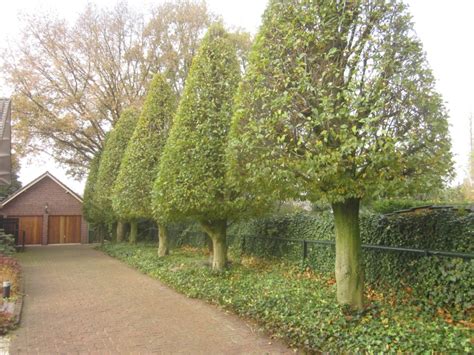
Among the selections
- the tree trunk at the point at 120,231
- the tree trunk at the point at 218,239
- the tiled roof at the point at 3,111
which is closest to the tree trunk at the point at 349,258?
the tree trunk at the point at 218,239

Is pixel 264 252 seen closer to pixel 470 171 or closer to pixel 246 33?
pixel 246 33

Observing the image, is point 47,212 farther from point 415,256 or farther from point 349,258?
point 415,256

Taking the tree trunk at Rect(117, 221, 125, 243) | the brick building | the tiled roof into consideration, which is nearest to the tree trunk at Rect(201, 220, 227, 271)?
the tiled roof

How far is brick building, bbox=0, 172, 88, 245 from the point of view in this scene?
1046 inches

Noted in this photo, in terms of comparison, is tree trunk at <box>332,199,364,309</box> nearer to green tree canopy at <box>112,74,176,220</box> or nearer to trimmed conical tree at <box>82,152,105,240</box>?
green tree canopy at <box>112,74,176,220</box>

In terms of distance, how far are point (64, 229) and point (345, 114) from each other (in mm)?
27259

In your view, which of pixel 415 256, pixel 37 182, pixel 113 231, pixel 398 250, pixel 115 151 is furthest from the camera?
pixel 37 182

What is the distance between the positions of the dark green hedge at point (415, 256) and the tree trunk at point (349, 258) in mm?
1283

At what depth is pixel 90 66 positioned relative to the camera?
21188 millimetres

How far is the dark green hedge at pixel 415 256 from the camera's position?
5949 mm

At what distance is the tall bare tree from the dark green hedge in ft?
49.8

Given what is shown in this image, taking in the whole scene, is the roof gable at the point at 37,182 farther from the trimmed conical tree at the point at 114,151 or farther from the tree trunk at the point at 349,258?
the tree trunk at the point at 349,258

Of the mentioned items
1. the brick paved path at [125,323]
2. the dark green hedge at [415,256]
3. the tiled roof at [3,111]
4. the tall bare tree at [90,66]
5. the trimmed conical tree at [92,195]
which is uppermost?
the tall bare tree at [90,66]

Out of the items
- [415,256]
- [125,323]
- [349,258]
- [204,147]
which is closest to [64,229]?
[204,147]
